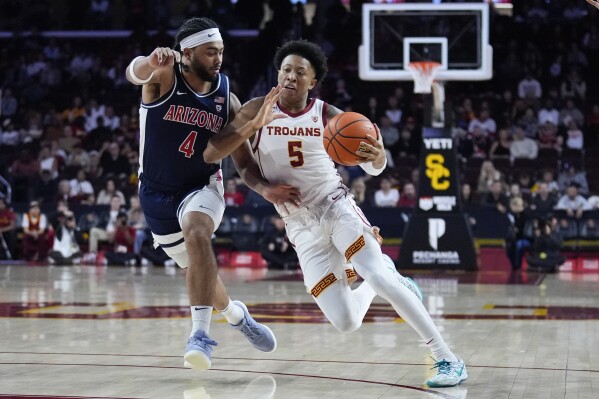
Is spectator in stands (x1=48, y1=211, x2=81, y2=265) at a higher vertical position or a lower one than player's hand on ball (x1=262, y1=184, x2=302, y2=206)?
lower

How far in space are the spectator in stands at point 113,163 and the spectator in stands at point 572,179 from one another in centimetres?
819

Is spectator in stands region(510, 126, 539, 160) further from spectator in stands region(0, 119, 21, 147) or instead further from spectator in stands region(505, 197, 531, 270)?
spectator in stands region(0, 119, 21, 147)

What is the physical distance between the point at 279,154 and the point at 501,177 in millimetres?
12647

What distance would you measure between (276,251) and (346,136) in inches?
458

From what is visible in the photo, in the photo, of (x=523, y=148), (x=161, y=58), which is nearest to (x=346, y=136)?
(x=161, y=58)

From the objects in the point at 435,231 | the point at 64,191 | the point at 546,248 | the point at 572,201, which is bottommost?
the point at 546,248

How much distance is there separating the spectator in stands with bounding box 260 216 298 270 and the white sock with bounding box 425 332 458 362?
1157 centimetres

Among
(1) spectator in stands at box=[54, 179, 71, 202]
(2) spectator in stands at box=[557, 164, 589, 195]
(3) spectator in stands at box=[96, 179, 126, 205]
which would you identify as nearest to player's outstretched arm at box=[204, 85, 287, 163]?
(3) spectator in stands at box=[96, 179, 126, 205]

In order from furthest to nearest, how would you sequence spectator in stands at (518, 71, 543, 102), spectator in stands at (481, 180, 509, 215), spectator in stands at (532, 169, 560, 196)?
spectator in stands at (518, 71, 543, 102) → spectator in stands at (532, 169, 560, 196) → spectator in stands at (481, 180, 509, 215)

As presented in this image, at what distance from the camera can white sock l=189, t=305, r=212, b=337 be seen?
605 cm

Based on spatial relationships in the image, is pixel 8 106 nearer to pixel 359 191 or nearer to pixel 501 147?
pixel 359 191

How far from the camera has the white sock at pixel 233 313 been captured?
6.59 meters

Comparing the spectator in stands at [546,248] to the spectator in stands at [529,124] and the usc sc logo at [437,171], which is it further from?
the spectator in stands at [529,124]

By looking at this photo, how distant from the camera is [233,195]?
748 inches
